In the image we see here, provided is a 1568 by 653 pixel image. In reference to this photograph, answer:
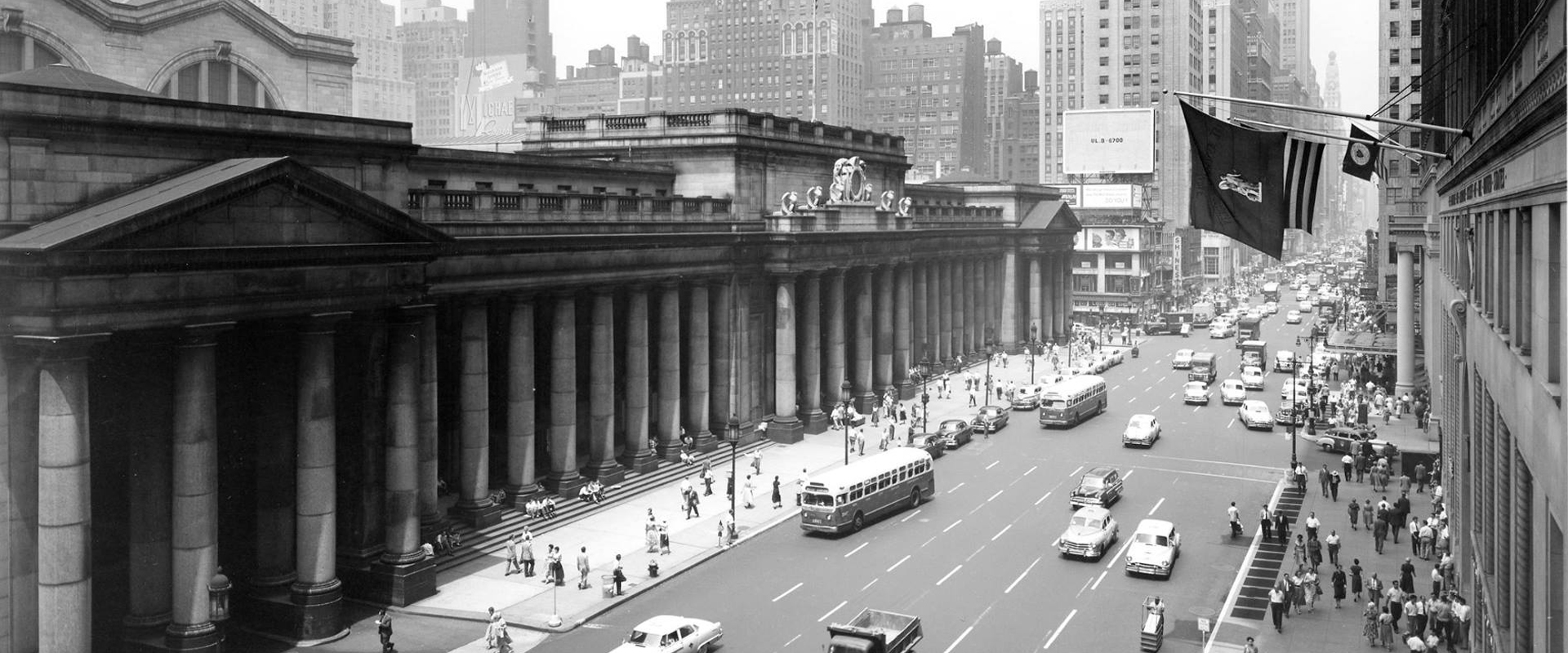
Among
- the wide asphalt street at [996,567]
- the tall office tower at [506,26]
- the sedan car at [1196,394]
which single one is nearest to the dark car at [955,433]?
the wide asphalt street at [996,567]

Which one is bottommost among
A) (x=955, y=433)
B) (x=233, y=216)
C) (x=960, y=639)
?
(x=960, y=639)

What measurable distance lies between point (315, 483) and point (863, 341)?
4776 centimetres

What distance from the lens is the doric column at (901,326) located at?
88812 mm

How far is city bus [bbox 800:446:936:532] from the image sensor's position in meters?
50.2

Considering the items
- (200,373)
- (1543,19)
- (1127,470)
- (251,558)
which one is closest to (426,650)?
(251,558)

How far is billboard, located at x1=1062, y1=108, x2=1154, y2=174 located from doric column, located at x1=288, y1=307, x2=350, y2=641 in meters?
122

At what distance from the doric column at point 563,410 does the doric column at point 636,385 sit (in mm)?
4745

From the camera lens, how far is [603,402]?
187 feet

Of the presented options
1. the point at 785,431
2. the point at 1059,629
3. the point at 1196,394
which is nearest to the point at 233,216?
the point at 1059,629

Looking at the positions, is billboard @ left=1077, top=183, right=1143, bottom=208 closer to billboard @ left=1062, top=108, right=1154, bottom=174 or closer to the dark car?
billboard @ left=1062, top=108, right=1154, bottom=174

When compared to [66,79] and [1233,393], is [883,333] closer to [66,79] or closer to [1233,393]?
[1233,393]

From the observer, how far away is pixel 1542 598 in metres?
19.6

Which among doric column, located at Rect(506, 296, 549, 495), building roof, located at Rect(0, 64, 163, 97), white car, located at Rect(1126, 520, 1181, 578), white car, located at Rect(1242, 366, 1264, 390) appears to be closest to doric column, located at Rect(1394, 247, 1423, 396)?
white car, located at Rect(1242, 366, 1264, 390)

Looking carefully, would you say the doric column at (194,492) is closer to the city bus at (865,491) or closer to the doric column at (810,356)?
the city bus at (865,491)
